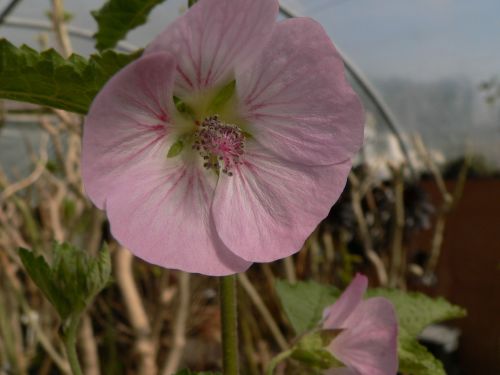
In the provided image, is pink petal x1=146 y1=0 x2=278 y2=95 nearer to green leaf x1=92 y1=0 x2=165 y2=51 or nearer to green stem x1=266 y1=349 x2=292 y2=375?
green leaf x1=92 y1=0 x2=165 y2=51

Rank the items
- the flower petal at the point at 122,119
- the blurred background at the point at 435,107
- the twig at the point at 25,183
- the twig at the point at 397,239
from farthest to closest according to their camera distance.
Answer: the blurred background at the point at 435,107 → the twig at the point at 397,239 → the twig at the point at 25,183 → the flower petal at the point at 122,119

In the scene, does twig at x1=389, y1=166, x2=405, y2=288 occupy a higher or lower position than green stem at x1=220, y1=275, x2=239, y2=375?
lower

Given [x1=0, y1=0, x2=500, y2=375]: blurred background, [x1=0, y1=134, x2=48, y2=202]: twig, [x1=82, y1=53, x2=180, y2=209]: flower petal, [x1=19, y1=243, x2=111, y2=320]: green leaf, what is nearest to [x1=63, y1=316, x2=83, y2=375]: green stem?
[x1=19, y1=243, x2=111, y2=320]: green leaf

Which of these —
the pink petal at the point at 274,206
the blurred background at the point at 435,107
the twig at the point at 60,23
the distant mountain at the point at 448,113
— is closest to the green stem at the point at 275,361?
the pink petal at the point at 274,206

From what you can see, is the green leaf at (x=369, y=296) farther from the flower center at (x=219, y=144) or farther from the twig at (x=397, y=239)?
the twig at (x=397, y=239)

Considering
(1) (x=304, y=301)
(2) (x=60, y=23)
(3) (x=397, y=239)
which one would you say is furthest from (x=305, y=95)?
(3) (x=397, y=239)
